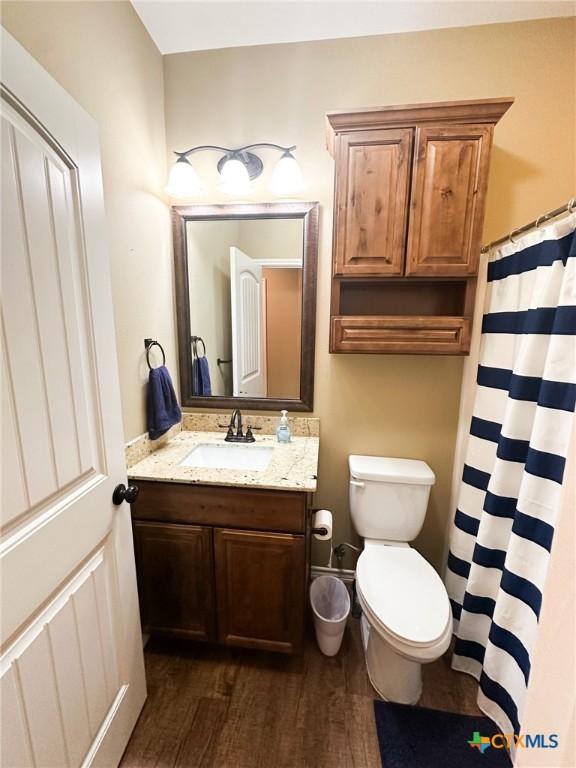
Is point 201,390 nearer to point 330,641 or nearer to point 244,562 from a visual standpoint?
point 244,562

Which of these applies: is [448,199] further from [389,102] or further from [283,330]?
Answer: [283,330]

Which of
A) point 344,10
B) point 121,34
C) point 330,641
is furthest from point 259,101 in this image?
point 330,641

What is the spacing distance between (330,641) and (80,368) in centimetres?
153

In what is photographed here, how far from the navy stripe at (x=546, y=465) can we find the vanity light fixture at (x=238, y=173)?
1.41 meters

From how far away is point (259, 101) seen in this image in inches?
59.7

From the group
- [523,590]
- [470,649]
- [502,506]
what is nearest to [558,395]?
[502,506]

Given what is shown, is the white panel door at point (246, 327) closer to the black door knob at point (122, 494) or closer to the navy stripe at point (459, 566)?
the black door knob at point (122, 494)

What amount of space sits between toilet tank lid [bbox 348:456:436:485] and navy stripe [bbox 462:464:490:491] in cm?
14

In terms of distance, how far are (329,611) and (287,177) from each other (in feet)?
6.85

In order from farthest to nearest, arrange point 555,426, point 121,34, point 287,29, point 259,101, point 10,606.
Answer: point 259,101, point 287,29, point 121,34, point 555,426, point 10,606

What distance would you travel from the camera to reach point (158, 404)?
1.47 metres

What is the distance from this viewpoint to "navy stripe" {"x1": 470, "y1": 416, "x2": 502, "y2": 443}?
1311mm

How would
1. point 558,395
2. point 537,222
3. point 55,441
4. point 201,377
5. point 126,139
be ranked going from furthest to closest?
point 201,377 < point 126,139 < point 537,222 < point 558,395 < point 55,441

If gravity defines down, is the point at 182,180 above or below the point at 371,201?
above
